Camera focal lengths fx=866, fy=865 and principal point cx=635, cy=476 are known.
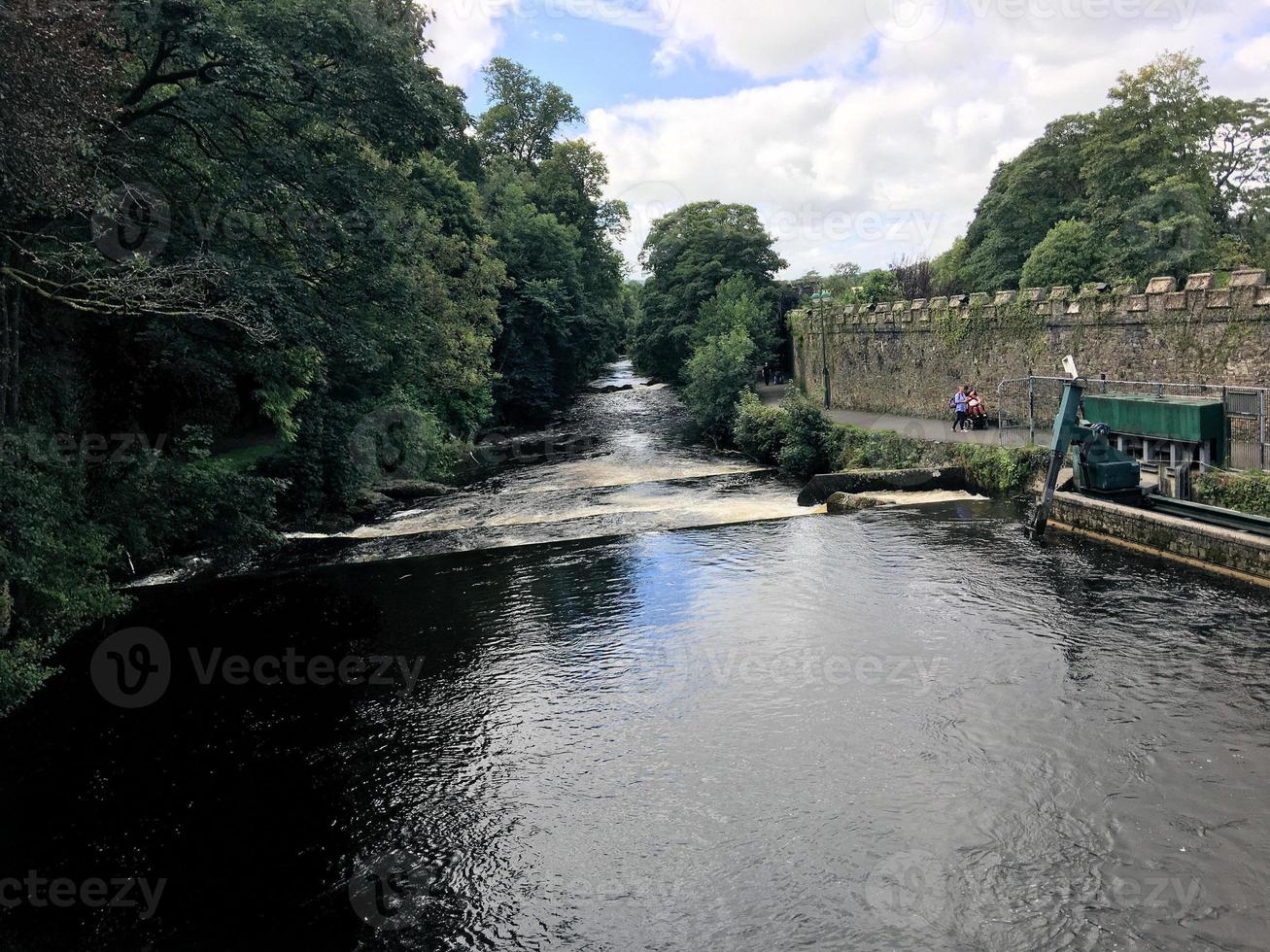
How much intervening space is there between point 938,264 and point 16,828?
167 feet

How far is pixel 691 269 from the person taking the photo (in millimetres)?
44156

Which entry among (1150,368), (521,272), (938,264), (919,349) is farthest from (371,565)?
(938,264)

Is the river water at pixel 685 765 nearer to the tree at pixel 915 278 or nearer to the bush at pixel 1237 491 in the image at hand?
the bush at pixel 1237 491

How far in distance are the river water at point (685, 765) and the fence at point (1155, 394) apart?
12.0 feet

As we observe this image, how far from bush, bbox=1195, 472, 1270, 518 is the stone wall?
126 inches

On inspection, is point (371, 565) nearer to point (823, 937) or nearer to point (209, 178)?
point (209, 178)

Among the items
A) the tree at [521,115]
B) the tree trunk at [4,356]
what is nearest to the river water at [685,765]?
the tree trunk at [4,356]

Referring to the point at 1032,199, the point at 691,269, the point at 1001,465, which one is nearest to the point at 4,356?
the point at 1001,465

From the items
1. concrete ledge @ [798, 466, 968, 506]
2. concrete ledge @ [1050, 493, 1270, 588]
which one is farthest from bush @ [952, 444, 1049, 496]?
concrete ledge @ [1050, 493, 1270, 588]

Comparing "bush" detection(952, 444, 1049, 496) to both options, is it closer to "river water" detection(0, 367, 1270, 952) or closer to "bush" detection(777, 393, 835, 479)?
"river water" detection(0, 367, 1270, 952)

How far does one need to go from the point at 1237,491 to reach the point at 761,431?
14.4 meters

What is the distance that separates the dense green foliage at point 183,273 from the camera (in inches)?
430

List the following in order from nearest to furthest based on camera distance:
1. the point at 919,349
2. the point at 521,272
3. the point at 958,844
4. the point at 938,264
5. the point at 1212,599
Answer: the point at 958,844, the point at 1212,599, the point at 919,349, the point at 521,272, the point at 938,264

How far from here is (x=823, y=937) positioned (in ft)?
20.9
